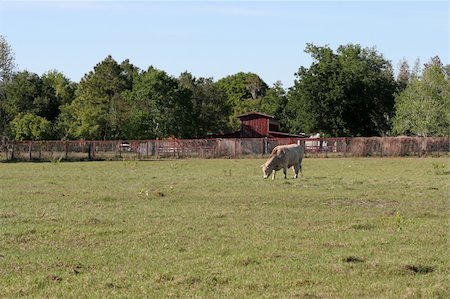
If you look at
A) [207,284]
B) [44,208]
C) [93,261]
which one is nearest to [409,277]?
[207,284]

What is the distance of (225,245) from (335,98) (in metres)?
69.8

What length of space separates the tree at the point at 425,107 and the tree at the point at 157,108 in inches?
1067

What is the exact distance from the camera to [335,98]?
79.5 m

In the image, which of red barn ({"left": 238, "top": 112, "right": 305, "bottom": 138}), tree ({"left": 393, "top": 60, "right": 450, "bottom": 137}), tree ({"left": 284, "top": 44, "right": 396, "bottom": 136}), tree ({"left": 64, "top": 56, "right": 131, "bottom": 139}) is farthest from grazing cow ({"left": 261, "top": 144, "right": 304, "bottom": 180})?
red barn ({"left": 238, "top": 112, "right": 305, "bottom": 138})

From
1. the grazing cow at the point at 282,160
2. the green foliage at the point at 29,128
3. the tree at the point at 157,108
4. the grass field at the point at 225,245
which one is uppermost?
the tree at the point at 157,108

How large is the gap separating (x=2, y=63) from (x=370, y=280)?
58.1 meters

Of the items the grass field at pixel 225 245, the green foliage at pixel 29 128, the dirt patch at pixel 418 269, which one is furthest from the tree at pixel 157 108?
the dirt patch at pixel 418 269

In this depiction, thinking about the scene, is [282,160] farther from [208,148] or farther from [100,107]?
[100,107]

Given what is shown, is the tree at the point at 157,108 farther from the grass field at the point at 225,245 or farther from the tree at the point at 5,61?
the grass field at the point at 225,245

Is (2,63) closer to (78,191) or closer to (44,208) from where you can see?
(78,191)

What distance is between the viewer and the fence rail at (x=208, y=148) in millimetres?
59319

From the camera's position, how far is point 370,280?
877cm

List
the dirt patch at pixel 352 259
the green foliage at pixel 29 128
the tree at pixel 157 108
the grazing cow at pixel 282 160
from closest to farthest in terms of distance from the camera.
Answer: the dirt patch at pixel 352 259 < the grazing cow at pixel 282 160 < the green foliage at pixel 29 128 < the tree at pixel 157 108

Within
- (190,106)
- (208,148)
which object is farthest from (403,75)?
(208,148)
